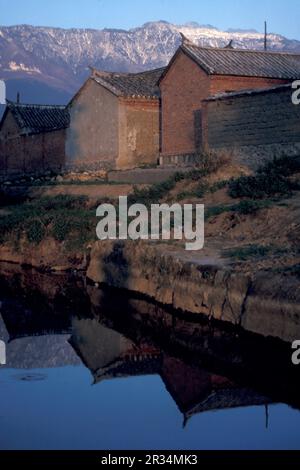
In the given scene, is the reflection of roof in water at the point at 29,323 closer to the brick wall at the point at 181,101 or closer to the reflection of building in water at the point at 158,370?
the reflection of building in water at the point at 158,370

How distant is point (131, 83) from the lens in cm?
3084

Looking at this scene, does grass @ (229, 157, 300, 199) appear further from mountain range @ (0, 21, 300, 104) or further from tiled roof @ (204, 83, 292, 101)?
mountain range @ (0, 21, 300, 104)

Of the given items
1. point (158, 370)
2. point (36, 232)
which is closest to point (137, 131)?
point (36, 232)

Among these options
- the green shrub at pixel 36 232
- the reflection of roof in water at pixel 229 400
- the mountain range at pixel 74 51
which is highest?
the mountain range at pixel 74 51

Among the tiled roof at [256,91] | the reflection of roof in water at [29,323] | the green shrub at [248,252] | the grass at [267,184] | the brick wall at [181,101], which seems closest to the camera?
the reflection of roof in water at [29,323]

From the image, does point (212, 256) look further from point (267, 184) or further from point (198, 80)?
point (198, 80)

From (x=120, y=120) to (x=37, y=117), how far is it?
29.9 feet

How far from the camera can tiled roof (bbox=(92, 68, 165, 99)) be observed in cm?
2970

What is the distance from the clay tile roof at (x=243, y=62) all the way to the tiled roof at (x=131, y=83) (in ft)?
12.8

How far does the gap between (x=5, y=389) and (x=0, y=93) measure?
91.8 ft

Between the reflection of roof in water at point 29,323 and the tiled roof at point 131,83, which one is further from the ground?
the tiled roof at point 131,83

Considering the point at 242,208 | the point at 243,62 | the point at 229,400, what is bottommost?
the point at 229,400

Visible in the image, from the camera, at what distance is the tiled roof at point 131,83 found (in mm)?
29703

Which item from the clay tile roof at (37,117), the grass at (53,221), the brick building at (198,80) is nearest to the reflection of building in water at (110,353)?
the grass at (53,221)
